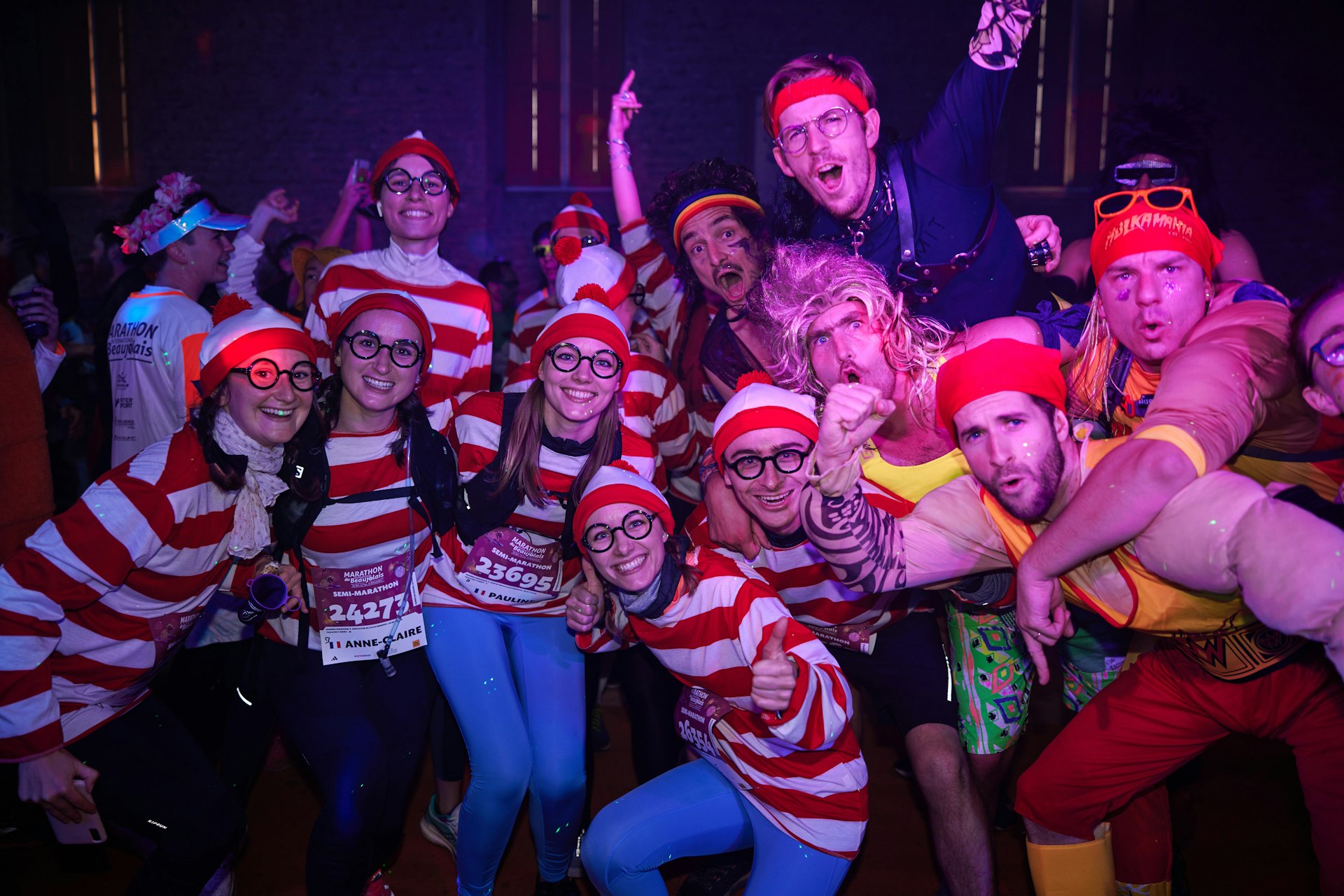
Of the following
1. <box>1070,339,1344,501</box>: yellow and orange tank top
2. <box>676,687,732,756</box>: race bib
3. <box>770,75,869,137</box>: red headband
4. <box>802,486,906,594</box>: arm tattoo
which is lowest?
<box>676,687,732,756</box>: race bib

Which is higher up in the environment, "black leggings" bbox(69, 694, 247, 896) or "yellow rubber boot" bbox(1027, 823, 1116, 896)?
"black leggings" bbox(69, 694, 247, 896)

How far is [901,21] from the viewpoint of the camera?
10.4 meters

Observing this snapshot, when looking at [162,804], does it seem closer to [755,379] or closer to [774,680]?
[774,680]

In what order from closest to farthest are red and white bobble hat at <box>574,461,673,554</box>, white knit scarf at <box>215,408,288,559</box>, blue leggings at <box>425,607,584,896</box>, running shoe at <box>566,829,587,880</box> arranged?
1. red and white bobble hat at <box>574,461,673,554</box>
2. white knit scarf at <box>215,408,288,559</box>
3. blue leggings at <box>425,607,584,896</box>
4. running shoe at <box>566,829,587,880</box>

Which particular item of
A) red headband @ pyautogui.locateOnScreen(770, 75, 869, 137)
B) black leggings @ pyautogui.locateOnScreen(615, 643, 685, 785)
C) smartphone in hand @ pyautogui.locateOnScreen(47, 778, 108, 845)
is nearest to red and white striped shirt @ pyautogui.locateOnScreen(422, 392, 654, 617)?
black leggings @ pyautogui.locateOnScreen(615, 643, 685, 785)

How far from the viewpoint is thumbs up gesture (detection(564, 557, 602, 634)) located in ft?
9.57

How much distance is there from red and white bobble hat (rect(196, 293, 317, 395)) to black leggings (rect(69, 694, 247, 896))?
43.1 inches

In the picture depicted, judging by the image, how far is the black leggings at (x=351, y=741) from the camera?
2857 mm

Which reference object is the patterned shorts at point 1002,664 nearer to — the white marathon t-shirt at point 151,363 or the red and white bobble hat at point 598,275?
the red and white bobble hat at point 598,275

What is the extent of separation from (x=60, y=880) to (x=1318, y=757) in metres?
4.31

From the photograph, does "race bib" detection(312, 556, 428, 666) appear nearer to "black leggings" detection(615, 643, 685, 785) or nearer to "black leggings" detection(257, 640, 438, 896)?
"black leggings" detection(257, 640, 438, 896)

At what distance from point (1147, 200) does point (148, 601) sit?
315 cm

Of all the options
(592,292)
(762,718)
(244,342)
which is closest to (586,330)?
(592,292)

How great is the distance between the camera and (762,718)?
8.39 feet
